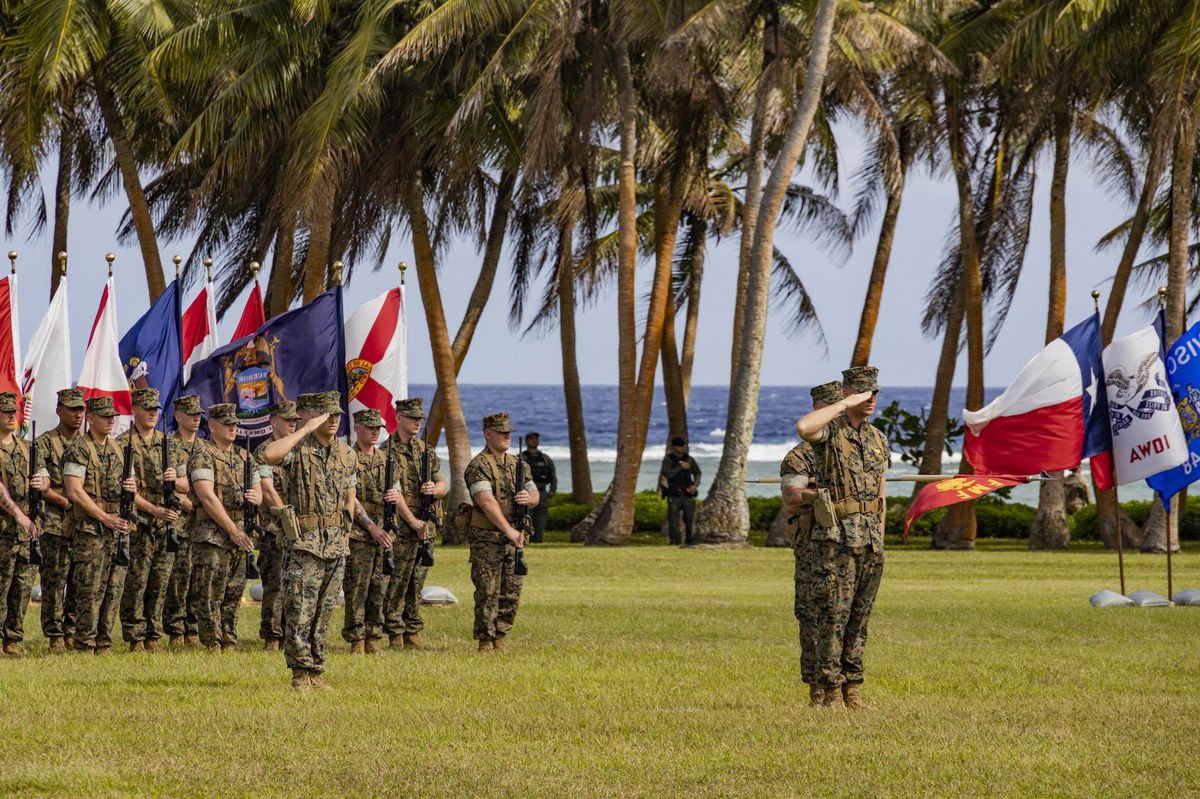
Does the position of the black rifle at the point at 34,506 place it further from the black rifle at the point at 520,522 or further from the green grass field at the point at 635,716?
the black rifle at the point at 520,522

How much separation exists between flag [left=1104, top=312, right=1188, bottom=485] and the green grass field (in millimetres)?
2208

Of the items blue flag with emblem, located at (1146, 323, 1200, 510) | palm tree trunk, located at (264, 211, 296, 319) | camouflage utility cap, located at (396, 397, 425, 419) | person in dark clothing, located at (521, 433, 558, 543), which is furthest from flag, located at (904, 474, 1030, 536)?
palm tree trunk, located at (264, 211, 296, 319)

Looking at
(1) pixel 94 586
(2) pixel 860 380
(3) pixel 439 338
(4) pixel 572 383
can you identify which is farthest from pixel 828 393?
(4) pixel 572 383

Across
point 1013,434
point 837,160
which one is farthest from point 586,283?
point 1013,434

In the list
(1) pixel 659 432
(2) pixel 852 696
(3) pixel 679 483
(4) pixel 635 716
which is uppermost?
(1) pixel 659 432

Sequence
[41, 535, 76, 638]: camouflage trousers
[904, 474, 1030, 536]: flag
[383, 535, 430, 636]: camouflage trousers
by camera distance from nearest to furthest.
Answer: [41, 535, 76, 638]: camouflage trousers
[383, 535, 430, 636]: camouflage trousers
[904, 474, 1030, 536]: flag

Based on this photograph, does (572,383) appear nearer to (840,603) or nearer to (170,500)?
(170,500)

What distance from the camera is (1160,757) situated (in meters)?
7.58

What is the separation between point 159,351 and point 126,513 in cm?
468

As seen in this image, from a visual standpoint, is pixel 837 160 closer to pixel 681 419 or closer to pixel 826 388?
pixel 681 419

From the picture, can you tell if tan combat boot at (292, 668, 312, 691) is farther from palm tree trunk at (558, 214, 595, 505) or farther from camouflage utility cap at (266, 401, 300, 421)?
palm tree trunk at (558, 214, 595, 505)

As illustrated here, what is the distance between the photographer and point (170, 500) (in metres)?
11.5

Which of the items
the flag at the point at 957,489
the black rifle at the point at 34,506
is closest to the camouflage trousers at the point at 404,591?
the black rifle at the point at 34,506

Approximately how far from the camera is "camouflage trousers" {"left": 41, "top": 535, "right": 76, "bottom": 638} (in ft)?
36.9
